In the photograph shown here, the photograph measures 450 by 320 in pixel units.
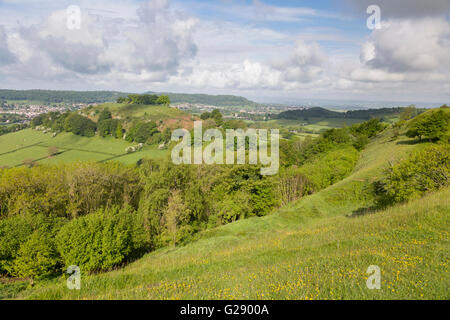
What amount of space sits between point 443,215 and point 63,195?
41699 mm

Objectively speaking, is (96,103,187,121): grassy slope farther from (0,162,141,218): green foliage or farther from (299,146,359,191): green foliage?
(299,146,359,191): green foliage

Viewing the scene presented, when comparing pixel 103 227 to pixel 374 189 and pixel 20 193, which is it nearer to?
pixel 20 193

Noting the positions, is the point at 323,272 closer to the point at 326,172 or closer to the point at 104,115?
the point at 326,172

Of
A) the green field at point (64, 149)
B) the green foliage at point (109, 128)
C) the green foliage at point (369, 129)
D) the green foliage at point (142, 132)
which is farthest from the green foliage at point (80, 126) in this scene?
the green foliage at point (369, 129)

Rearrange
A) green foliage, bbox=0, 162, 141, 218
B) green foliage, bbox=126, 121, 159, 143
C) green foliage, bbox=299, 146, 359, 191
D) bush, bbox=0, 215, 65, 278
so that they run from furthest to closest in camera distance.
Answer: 1. green foliage, bbox=126, 121, 159, 143
2. green foliage, bbox=299, 146, 359, 191
3. green foliage, bbox=0, 162, 141, 218
4. bush, bbox=0, 215, 65, 278

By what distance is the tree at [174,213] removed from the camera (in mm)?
34062

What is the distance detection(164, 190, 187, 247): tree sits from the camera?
112 ft

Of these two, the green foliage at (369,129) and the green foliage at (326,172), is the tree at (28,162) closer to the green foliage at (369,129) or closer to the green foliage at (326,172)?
the green foliage at (326,172)

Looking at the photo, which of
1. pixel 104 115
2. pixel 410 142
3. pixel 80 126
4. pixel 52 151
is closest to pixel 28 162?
pixel 52 151

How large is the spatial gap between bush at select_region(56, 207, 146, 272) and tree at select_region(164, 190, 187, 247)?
769cm

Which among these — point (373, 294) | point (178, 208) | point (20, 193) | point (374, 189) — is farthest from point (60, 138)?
point (373, 294)

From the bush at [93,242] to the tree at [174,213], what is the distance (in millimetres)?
7685

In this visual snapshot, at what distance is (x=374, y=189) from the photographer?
35781 millimetres

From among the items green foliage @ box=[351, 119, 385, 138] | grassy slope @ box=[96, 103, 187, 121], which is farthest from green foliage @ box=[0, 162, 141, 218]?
grassy slope @ box=[96, 103, 187, 121]
